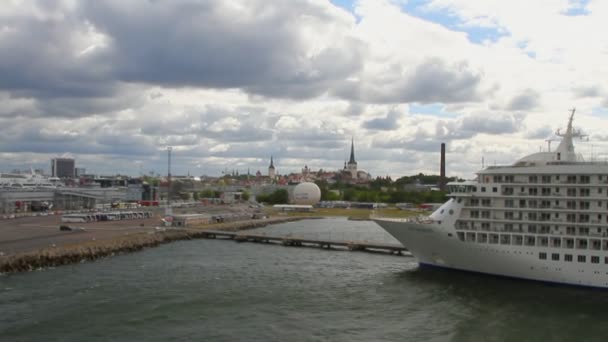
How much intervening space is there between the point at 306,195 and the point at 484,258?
104 m

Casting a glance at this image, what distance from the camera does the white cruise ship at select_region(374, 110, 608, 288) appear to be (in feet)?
116

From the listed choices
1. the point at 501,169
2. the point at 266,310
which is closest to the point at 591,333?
the point at 501,169

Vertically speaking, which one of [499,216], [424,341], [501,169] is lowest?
[424,341]

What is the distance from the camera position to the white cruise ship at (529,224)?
35500 mm

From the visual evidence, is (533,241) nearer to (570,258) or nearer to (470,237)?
(570,258)

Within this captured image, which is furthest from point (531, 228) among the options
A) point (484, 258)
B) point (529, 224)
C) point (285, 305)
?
point (285, 305)

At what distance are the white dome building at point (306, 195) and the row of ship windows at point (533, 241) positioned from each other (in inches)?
4032

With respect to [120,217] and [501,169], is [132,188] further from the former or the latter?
[501,169]

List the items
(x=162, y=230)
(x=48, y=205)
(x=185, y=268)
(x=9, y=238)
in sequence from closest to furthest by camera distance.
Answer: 1. (x=185, y=268)
2. (x=9, y=238)
3. (x=162, y=230)
4. (x=48, y=205)

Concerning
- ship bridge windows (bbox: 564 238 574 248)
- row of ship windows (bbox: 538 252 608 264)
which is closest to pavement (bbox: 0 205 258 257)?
row of ship windows (bbox: 538 252 608 264)

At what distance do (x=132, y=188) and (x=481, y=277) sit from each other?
114 m

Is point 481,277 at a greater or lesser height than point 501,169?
lesser

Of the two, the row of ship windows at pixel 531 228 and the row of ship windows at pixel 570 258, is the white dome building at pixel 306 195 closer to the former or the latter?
the row of ship windows at pixel 531 228

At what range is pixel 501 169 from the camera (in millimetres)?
39531
